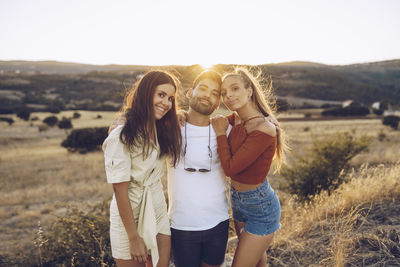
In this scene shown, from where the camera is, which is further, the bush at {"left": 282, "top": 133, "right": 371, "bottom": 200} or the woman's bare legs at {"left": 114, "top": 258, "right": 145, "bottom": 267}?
the bush at {"left": 282, "top": 133, "right": 371, "bottom": 200}

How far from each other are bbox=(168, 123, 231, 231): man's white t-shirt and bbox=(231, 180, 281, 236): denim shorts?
0.18 meters

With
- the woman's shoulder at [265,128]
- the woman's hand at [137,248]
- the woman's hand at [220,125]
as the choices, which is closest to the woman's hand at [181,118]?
the woman's hand at [220,125]

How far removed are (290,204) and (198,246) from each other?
3.54 m

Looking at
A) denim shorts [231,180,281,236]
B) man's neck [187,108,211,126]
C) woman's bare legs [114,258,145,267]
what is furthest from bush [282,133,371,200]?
woman's bare legs [114,258,145,267]

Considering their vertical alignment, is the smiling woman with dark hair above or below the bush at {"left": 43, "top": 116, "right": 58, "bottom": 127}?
above

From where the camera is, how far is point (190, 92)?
2.85 metres

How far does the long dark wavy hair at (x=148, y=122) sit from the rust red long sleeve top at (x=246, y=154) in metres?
0.40

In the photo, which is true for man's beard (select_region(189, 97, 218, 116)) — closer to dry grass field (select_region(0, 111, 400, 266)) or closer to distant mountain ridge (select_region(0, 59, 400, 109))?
dry grass field (select_region(0, 111, 400, 266))

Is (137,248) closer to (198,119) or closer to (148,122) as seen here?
(148,122)

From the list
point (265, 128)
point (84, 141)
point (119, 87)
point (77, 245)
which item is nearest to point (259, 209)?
point (265, 128)

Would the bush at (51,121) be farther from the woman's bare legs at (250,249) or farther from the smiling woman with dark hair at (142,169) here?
the woman's bare legs at (250,249)

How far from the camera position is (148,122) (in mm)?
2297

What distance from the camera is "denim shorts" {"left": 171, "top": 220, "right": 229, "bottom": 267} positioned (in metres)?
2.42

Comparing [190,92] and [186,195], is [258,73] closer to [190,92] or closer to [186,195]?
[190,92]
